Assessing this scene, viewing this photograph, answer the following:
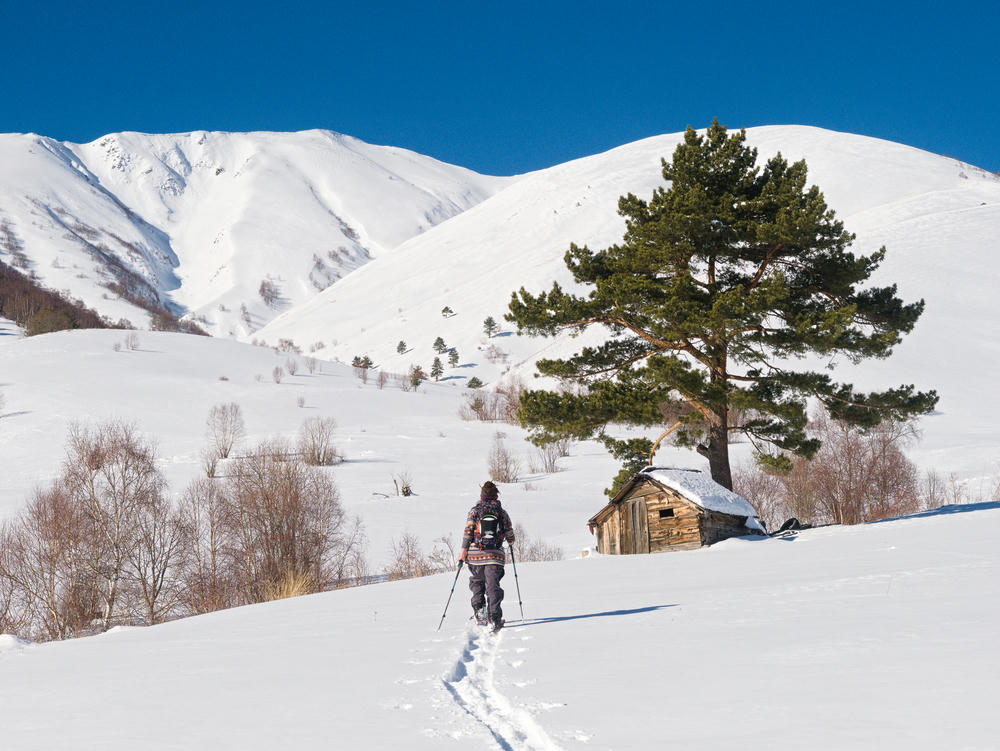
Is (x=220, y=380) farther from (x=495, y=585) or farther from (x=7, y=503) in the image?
(x=495, y=585)

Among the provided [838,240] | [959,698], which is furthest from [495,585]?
[838,240]

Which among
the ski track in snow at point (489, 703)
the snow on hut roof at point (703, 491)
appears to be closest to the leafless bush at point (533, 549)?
the snow on hut roof at point (703, 491)

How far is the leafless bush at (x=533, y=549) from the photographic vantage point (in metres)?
29.8

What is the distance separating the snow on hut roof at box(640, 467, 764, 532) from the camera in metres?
21.3

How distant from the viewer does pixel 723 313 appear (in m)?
17.9

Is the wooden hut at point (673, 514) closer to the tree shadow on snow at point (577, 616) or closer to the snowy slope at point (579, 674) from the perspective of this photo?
the snowy slope at point (579, 674)

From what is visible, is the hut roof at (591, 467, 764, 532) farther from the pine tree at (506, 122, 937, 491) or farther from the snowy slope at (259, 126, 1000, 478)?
the snowy slope at (259, 126, 1000, 478)

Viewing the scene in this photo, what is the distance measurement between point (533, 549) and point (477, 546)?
20.1 m

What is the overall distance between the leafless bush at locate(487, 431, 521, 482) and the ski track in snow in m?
38.2

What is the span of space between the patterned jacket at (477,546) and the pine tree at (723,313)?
9231 millimetres

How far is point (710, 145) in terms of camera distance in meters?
22.0

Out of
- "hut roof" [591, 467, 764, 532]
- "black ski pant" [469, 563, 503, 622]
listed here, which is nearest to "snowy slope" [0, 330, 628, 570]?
"hut roof" [591, 467, 764, 532]

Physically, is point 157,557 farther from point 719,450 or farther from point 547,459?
point 547,459

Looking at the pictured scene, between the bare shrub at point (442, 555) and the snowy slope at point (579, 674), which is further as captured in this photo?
the bare shrub at point (442, 555)
